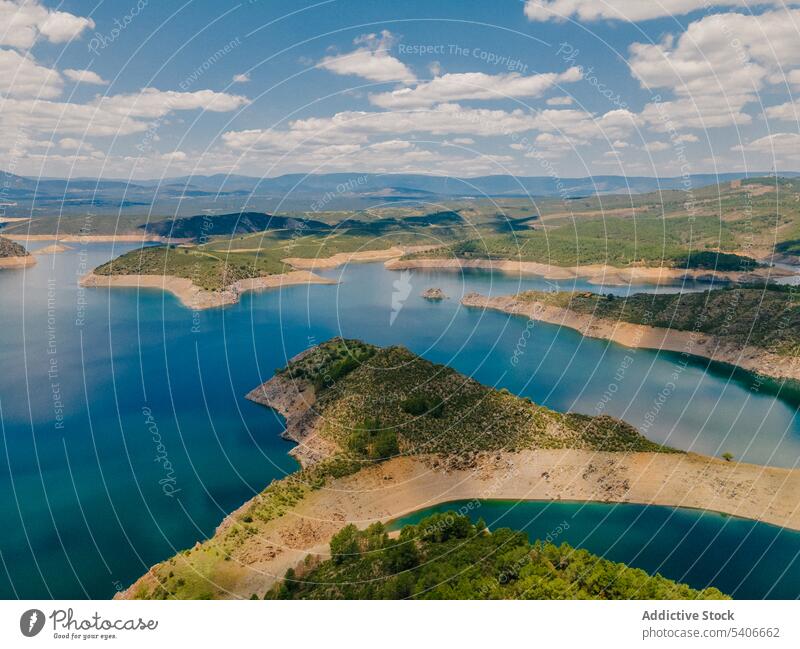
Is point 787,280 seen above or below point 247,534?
above

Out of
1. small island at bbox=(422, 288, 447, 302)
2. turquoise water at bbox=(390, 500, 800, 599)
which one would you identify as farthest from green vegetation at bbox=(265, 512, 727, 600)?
small island at bbox=(422, 288, 447, 302)

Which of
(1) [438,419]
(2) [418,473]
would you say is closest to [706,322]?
(1) [438,419]

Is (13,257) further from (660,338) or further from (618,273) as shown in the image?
(660,338)

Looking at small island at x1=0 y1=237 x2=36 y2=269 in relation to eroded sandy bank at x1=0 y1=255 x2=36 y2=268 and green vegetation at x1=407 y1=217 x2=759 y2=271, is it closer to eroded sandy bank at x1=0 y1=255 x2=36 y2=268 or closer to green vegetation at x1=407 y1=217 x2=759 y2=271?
eroded sandy bank at x1=0 y1=255 x2=36 y2=268

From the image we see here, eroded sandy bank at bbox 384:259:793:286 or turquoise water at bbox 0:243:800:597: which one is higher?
eroded sandy bank at bbox 384:259:793:286

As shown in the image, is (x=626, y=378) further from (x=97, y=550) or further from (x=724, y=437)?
(x=97, y=550)

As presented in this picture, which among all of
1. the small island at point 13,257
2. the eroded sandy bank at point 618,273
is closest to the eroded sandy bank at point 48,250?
the small island at point 13,257
